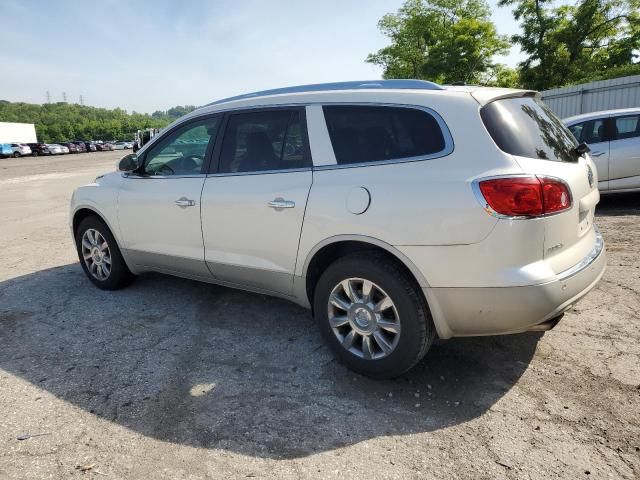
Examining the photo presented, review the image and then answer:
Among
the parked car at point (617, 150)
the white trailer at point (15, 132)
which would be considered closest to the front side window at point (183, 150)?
the parked car at point (617, 150)

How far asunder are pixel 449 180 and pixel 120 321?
3058 mm

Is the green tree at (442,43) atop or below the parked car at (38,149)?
atop

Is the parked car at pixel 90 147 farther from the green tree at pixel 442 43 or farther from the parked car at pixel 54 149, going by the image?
the green tree at pixel 442 43

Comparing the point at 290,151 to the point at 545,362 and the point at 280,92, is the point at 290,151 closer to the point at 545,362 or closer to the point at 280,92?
the point at 280,92

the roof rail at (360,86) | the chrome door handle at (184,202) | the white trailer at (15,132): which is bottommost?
the chrome door handle at (184,202)

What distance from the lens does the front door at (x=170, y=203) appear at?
12.8ft

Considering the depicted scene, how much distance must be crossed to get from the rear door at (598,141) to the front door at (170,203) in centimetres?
637

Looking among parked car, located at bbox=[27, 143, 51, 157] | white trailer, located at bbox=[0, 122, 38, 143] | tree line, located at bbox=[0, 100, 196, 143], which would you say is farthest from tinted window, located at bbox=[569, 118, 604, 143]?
tree line, located at bbox=[0, 100, 196, 143]

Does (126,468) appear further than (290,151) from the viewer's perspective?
No

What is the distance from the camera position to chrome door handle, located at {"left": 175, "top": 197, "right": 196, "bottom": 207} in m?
3.83

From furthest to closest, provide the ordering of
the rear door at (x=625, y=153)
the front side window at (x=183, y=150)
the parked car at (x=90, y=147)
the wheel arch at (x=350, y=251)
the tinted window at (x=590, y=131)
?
the parked car at (x=90, y=147) → the tinted window at (x=590, y=131) → the rear door at (x=625, y=153) → the front side window at (x=183, y=150) → the wheel arch at (x=350, y=251)

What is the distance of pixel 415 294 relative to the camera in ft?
9.08

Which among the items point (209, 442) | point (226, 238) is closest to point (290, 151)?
point (226, 238)

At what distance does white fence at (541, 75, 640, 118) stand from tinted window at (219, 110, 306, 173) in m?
15.5
